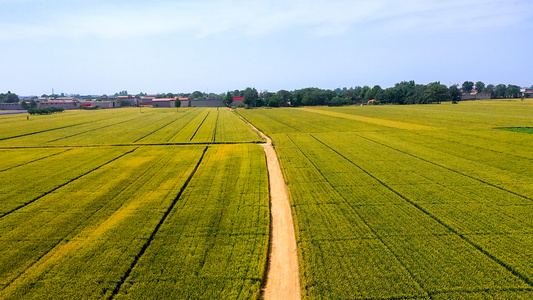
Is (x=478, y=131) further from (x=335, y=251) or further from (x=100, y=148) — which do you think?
(x=100, y=148)

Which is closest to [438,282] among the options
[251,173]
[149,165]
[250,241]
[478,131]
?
[250,241]

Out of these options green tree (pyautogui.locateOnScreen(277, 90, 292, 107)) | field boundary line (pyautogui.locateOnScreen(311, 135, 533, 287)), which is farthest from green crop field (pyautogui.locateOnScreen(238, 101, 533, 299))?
green tree (pyautogui.locateOnScreen(277, 90, 292, 107))

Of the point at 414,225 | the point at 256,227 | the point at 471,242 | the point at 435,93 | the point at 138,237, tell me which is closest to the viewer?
the point at 471,242

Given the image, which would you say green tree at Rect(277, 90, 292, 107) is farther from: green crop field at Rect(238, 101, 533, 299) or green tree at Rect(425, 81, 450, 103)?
green crop field at Rect(238, 101, 533, 299)

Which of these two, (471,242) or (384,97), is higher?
(384,97)

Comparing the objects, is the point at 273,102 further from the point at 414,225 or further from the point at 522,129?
the point at 414,225

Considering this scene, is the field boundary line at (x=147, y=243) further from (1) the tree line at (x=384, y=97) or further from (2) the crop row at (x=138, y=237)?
(1) the tree line at (x=384, y=97)

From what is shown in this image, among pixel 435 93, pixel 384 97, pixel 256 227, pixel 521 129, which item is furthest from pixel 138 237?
pixel 384 97
